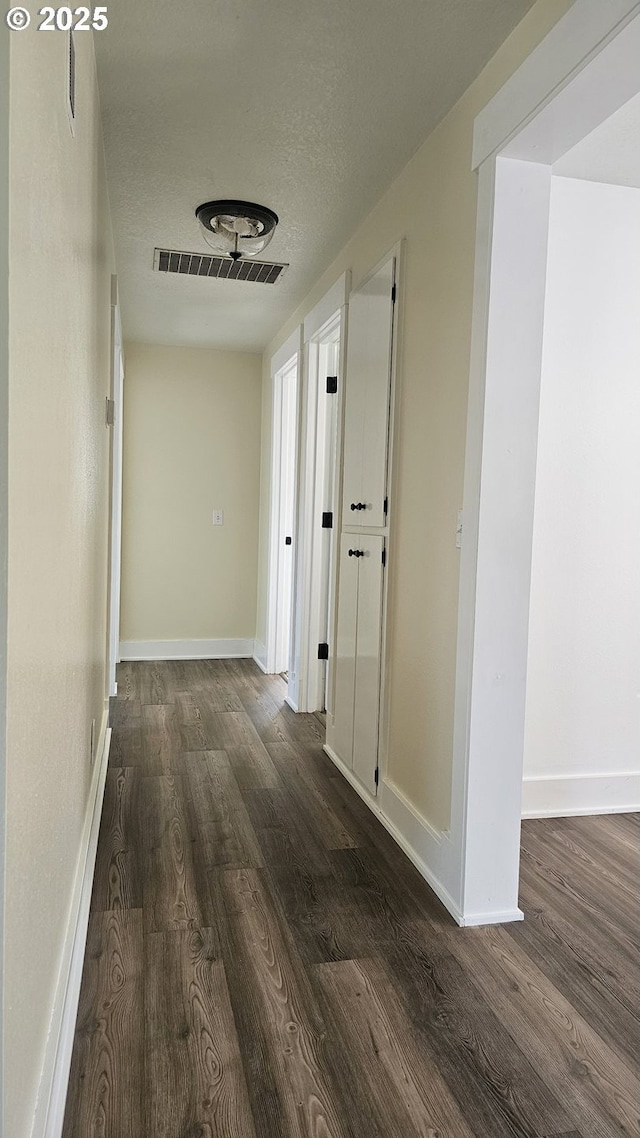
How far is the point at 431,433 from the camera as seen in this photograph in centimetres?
240

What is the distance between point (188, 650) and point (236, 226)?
339cm

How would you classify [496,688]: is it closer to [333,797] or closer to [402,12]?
[333,797]

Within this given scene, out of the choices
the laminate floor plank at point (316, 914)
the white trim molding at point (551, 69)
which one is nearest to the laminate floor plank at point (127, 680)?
the laminate floor plank at point (316, 914)

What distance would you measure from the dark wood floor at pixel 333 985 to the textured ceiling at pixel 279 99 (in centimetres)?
232

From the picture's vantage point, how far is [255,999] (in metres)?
1.74

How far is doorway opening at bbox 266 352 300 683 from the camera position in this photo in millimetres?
5102

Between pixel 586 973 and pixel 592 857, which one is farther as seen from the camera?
pixel 592 857

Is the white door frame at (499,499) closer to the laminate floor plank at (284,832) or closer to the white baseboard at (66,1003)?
the laminate floor plank at (284,832)

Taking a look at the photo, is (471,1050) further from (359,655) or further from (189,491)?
(189,491)

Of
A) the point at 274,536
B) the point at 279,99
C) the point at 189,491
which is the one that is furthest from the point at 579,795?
the point at 189,491

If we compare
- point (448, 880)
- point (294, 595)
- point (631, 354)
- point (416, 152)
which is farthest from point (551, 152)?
point (294, 595)

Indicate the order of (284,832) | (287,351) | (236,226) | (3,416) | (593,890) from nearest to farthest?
1. (3,416)
2. (593,890)
3. (284,832)
4. (236,226)
5. (287,351)

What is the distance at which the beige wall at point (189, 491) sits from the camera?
18.1 ft

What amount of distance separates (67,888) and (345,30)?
2134 mm
